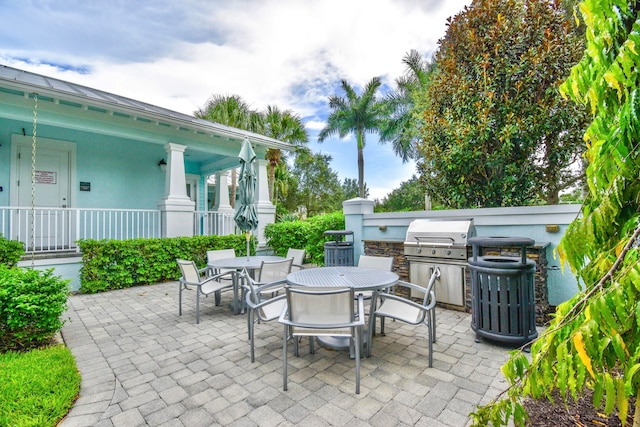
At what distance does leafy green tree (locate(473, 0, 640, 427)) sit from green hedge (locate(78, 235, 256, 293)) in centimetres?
718

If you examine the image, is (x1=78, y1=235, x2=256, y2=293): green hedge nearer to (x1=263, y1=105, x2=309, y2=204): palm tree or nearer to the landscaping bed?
the landscaping bed

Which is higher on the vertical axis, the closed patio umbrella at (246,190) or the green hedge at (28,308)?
the closed patio umbrella at (246,190)

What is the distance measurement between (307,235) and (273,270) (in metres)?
4.34

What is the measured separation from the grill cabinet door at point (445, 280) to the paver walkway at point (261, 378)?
1.60 feet

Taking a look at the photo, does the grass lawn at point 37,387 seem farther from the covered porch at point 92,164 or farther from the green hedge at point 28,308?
the covered porch at point 92,164

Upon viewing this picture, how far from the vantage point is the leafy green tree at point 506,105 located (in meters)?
5.10

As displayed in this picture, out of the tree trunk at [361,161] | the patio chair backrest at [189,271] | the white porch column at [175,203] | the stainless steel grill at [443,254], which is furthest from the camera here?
the tree trunk at [361,161]

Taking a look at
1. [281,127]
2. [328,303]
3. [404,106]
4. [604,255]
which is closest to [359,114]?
[404,106]

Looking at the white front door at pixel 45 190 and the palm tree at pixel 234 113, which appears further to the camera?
the palm tree at pixel 234 113

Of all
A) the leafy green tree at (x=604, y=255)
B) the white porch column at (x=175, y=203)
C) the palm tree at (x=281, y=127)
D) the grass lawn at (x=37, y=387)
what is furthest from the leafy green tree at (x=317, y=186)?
the leafy green tree at (x=604, y=255)

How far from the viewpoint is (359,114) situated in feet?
65.5

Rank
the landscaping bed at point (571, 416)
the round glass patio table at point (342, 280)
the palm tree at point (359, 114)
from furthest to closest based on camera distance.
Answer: the palm tree at point (359, 114)
the round glass patio table at point (342, 280)
the landscaping bed at point (571, 416)

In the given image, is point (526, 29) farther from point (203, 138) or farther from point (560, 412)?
point (203, 138)

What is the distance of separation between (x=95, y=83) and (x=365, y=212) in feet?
34.4
